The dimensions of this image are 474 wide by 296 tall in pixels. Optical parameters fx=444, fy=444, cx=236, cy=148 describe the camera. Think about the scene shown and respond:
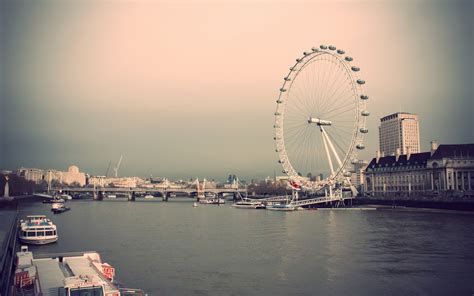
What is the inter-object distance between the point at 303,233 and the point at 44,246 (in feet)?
54.2

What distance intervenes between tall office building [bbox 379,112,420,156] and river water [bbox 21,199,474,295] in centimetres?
9530

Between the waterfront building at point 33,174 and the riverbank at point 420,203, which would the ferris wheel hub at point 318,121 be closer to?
the riverbank at point 420,203

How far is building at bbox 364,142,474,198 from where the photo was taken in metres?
59.6

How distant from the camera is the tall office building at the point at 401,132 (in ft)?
402

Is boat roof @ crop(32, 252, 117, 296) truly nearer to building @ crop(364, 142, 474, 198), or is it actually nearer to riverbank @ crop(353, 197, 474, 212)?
riverbank @ crop(353, 197, 474, 212)

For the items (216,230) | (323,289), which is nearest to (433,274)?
(323,289)

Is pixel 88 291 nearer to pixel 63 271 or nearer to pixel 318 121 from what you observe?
pixel 63 271

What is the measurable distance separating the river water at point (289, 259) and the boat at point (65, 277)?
2049 millimetres

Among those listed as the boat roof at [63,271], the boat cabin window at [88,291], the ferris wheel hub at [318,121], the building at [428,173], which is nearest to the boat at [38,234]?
the boat roof at [63,271]

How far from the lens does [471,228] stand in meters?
31.1

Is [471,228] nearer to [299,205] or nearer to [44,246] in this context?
[44,246]

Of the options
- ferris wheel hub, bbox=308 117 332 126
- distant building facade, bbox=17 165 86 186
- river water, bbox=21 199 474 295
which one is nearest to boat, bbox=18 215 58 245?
river water, bbox=21 199 474 295

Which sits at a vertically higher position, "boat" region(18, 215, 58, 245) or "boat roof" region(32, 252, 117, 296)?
"boat roof" region(32, 252, 117, 296)

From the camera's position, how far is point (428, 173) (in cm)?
6506
